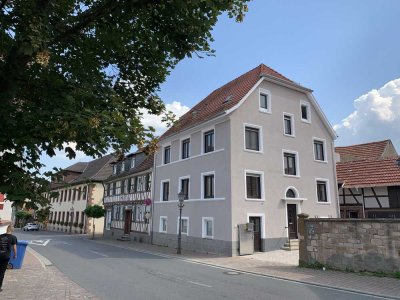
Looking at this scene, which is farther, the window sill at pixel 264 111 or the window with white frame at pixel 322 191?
the window with white frame at pixel 322 191

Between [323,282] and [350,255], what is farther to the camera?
[350,255]

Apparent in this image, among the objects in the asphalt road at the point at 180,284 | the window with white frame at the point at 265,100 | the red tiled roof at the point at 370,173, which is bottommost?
the asphalt road at the point at 180,284

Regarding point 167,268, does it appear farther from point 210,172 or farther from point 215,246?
point 210,172

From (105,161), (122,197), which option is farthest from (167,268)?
(105,161)

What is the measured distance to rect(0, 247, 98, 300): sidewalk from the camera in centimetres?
879

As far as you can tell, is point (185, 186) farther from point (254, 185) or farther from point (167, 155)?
point (254, 185)

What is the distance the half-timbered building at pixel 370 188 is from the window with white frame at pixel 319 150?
284cm

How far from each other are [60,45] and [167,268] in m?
11.1

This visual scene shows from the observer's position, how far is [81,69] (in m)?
6.25

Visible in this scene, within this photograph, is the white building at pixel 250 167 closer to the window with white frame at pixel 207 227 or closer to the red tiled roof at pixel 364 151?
the window with white frame at pixel 207 227

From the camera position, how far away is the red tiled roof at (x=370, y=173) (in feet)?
79.4

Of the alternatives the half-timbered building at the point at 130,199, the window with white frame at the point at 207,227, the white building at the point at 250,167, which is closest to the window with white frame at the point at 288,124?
the white building at the point at 250,167

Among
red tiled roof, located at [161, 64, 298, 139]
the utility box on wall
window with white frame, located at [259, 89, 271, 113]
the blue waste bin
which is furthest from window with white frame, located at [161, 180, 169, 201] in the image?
the blue waste bin

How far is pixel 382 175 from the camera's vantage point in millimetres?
24797
